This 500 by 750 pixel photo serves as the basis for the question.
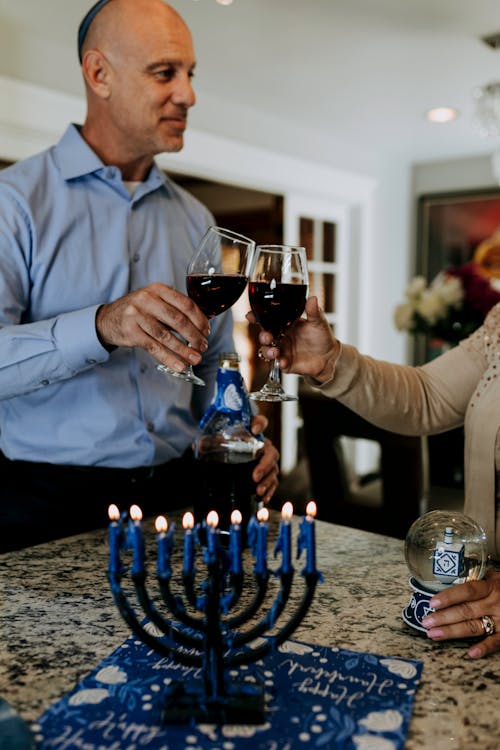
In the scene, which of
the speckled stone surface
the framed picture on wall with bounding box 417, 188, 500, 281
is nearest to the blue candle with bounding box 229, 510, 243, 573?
the speckled stone surface

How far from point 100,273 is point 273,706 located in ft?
3.63

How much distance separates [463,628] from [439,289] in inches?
97.3

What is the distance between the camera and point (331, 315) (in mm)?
5523

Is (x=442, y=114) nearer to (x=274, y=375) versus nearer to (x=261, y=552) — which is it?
(x=274, y=375)

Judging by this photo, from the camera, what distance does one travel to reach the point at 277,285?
1.02 meters

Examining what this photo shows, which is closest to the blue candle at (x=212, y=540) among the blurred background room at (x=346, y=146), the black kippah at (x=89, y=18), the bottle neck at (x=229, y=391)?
the bottle neck at (x=229, y=391)

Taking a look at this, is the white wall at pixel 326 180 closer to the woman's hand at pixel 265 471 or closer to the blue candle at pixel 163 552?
the woman's hand at pixel 265 471

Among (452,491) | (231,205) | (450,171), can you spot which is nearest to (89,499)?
(452,491)

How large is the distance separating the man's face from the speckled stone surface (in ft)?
3.03

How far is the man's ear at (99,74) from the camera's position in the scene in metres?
1.60

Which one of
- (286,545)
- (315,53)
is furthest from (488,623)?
(315,53)

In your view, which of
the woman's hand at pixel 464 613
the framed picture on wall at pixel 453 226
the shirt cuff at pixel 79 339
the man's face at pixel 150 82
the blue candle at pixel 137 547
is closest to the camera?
the blue candle at pixel 137 547

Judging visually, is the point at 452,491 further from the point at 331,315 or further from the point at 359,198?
the point at 359,198

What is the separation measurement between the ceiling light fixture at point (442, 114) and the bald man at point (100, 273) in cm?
311
